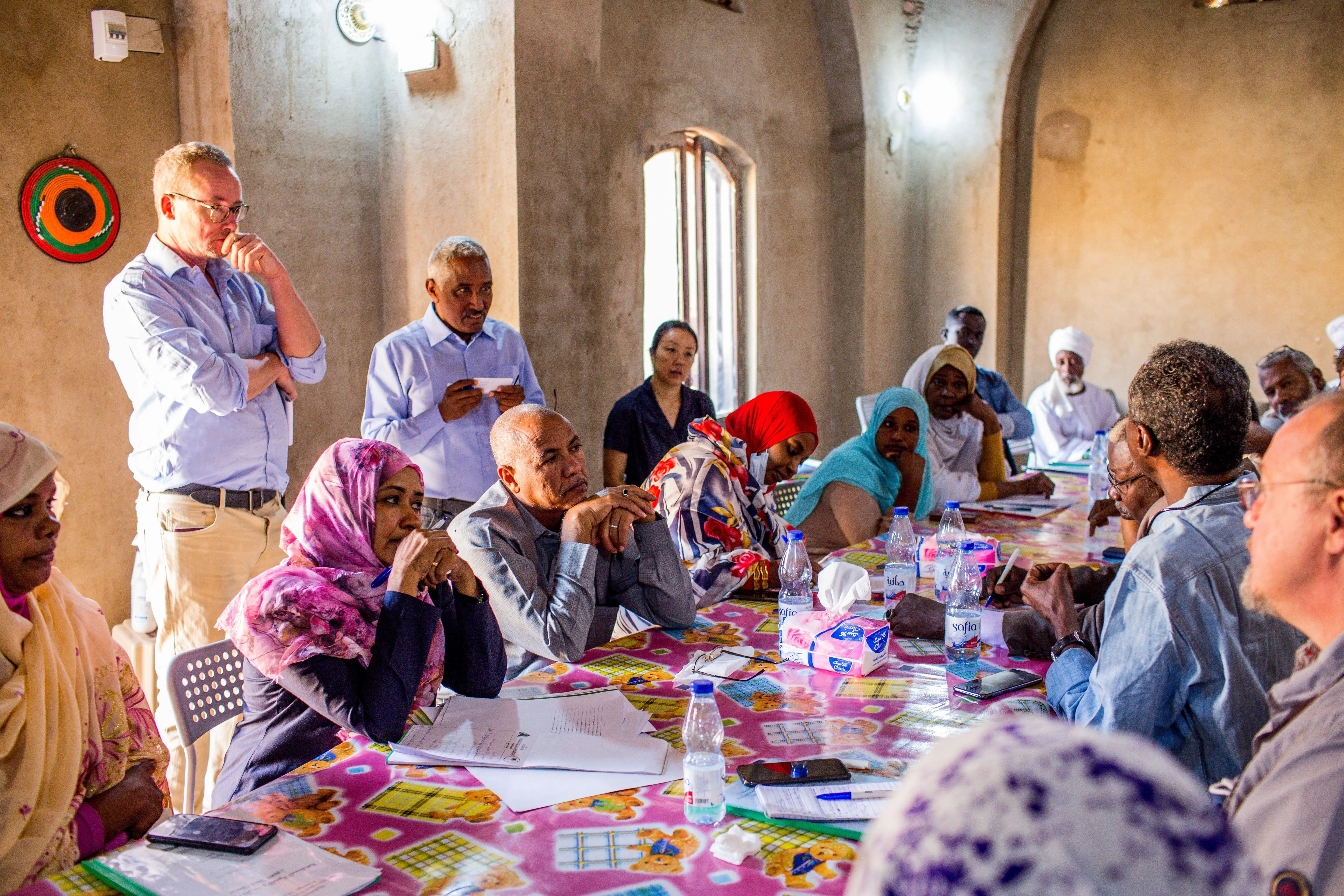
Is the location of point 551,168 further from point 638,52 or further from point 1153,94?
point 1153,94

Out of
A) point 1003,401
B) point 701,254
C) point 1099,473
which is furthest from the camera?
point 701,254

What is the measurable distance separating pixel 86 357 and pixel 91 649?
246cm

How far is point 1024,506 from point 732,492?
5.08 ft

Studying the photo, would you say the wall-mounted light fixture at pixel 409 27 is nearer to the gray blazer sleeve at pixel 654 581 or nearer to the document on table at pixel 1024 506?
the gray blazer sleeve at pixel 654 581

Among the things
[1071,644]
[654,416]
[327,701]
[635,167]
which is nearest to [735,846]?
[327,701]

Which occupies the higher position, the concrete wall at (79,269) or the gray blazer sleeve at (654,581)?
the concrete wall at (79,269)

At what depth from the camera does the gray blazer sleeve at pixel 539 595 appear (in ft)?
8.09

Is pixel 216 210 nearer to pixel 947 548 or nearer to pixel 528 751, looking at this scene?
pixel 528 751

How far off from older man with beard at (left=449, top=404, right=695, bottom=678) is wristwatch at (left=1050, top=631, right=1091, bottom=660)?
0.95 meters

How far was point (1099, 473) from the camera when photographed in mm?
4605

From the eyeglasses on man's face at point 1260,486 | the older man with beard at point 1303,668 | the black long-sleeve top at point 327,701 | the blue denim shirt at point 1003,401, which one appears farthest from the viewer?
the blue denim shirt at point 1003,401

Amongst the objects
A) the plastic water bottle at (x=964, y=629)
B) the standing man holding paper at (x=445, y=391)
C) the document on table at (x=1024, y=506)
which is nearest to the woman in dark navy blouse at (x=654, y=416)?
the standing man holding paper at (x=445, y=391)

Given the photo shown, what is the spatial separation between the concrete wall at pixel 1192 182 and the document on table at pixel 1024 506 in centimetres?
438

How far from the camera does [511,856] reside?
1.50m
